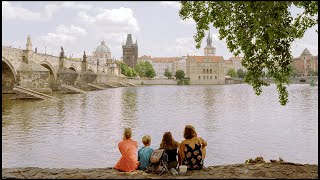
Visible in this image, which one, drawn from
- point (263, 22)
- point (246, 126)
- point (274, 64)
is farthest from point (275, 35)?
point (246, 126)

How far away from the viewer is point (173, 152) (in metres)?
7.98

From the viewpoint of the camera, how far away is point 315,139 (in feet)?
44.6

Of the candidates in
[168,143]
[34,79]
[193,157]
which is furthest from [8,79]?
[193,157]

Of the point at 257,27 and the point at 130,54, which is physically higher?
the point at 130,54

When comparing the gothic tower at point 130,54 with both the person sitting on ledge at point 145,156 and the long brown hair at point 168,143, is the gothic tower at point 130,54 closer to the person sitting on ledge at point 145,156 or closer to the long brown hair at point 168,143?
the person sitting on ledge at point 145,156

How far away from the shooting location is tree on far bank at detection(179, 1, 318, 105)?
22.4ft

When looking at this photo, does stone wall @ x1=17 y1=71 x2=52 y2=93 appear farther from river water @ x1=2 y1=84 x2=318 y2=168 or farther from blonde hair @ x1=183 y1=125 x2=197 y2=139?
blonde hair @ x1=183 y1=125 x2=197 y2=139

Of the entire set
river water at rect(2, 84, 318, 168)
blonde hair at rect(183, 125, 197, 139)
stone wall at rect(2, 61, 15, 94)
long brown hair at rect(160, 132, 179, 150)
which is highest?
stone wall at rect(2, 61, 15, 94)

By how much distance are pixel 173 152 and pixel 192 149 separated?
422 mm

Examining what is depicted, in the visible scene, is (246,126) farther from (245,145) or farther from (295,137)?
(245,145)

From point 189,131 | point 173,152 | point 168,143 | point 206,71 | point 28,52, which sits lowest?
point 173,152

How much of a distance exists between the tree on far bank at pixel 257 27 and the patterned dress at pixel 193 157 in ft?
6.83

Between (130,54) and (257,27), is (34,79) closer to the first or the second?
(257,27)

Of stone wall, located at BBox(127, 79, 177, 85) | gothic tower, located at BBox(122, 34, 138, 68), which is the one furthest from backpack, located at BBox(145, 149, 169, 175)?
gothic tower, located at BBox(122, 34, 138, 68)
